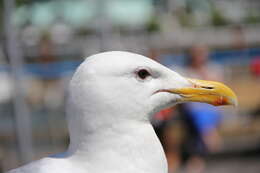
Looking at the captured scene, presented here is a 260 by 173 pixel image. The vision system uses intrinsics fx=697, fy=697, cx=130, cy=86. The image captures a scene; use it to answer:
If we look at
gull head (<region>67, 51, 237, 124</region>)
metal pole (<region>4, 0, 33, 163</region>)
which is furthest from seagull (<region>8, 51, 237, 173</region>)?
metal pole (<region>4, 0, 33, 163</region>)

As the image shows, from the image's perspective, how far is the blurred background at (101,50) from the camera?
631 centimetres

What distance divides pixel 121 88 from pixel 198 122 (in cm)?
432

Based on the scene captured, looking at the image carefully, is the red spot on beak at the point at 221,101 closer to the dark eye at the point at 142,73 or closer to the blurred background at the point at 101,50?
the dark eye at the point at 142,73

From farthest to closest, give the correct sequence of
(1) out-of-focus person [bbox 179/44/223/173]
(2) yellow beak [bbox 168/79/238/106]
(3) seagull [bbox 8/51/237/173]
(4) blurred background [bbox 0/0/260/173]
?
(1) out-of-focus person [bbox 179/44/223/173], (4) blurred background [bbox 0/0/260/173], (2) yellow beak [bbox 168/79/238/106], (3) seagull [bbox 8/51/237/173]

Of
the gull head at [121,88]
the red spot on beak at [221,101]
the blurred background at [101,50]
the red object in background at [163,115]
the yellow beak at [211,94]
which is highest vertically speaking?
the gull head at [121,88]

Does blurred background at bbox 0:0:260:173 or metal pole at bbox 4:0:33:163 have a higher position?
metal pole at bbox 4:0:33:163

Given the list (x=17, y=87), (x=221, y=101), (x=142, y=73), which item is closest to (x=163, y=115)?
(x=17, y=87)

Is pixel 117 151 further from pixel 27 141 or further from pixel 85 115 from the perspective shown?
pixel 27 141

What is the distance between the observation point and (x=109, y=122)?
2.45 meters

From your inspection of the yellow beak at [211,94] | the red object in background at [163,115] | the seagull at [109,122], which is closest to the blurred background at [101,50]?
the red object in background at [163,115]

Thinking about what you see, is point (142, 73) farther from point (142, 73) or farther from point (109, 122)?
point (109, 122)

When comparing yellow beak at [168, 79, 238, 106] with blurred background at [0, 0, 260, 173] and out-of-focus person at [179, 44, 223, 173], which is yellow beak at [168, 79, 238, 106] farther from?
out-of-focus person at [179, 44, 223, 173]

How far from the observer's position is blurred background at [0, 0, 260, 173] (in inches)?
249

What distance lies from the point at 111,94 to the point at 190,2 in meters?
29.8
